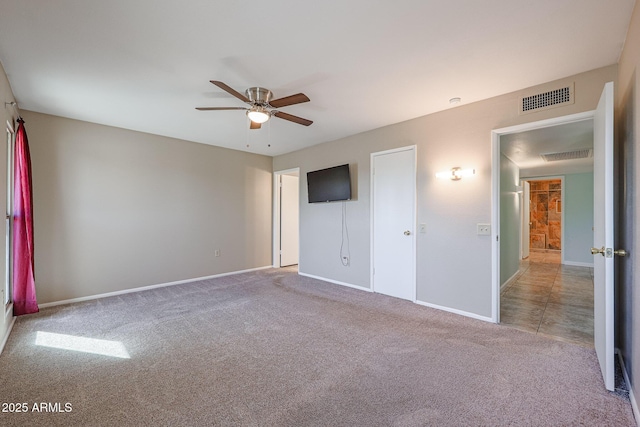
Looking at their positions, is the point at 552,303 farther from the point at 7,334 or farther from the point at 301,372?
the point at 7,334

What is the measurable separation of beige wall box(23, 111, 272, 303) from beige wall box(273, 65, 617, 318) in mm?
2561

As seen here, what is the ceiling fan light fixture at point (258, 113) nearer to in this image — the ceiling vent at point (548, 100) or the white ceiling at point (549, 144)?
the ceiling vent at point (548, 100)

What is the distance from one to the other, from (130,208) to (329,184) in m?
3.18

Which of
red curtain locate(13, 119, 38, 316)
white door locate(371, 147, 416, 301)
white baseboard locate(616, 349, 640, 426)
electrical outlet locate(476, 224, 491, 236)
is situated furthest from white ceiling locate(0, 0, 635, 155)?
white baseboard locate(616, 349, 640, 426)

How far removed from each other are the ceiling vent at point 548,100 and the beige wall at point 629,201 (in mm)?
332

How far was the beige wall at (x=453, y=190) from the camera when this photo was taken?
10.0 feet

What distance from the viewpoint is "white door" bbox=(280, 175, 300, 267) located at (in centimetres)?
638

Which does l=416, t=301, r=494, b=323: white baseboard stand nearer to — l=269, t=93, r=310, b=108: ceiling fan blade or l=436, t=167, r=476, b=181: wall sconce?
l=436, t=167, r=476, b=181: wall sconce

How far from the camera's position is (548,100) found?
2.80 meters

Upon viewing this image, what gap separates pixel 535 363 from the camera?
7.52ft

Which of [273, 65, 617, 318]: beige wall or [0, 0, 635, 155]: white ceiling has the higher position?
[0, 0, 635, 155]: white ceiling

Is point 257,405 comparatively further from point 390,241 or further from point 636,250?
point 390,241

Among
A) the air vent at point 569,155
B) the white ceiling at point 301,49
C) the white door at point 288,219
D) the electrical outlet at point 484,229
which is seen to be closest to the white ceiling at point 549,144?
the air vent at point 569,155

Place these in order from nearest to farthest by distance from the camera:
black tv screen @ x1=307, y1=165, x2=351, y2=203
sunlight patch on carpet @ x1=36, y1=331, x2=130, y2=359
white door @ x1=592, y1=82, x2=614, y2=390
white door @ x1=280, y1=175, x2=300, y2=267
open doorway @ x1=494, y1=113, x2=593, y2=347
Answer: white door @ x1=592, y1=82, x2=614, y2=390, sunlight patch on carpet @ x1=36, y1=331, x2=130, y2=359, open doorway @ x1=494, y1=113, x2=593, y2=347, black tv screen @ x1=307, y1=165, x2=351, y2=203, white door @ x1=280, y1=175, x2=300, y2=267
